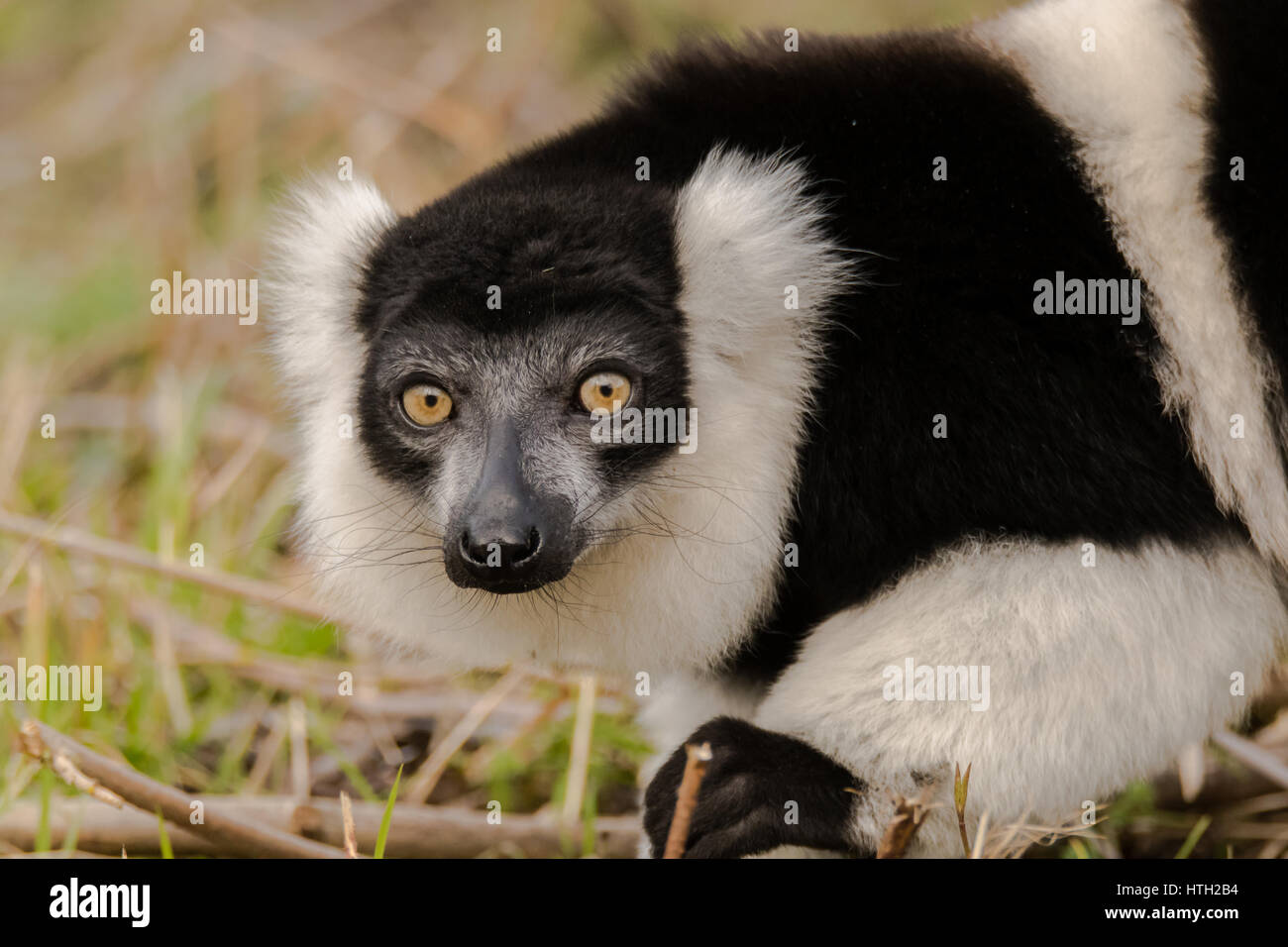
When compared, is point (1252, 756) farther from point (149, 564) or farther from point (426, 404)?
point (149, 564)

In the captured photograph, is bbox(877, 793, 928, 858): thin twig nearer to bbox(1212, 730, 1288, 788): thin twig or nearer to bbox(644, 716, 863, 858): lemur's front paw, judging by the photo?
bbox(644, 716, 863, 858): lemur's front paw

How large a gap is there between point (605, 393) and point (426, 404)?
1.51ft

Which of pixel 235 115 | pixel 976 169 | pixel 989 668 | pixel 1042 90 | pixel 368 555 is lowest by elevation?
pixel 989 668

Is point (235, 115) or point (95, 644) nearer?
point (95, 644)

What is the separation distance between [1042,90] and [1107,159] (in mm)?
263

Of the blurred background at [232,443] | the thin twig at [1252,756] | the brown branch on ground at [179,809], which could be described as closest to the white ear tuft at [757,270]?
the blurred background at [232,443]

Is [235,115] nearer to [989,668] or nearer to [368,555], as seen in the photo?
[368,555]

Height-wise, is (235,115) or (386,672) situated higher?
(235,115)

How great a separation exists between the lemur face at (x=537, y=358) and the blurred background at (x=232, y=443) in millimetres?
1247

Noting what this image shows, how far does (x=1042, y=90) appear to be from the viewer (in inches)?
135

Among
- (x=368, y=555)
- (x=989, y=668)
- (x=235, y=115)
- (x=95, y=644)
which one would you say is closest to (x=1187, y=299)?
(x=989, y=668)

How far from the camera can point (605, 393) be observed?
3363 mm

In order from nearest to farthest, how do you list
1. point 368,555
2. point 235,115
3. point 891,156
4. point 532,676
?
1. point 891,156
2. point 368,555
3. point 532,676
4. point 235,115
